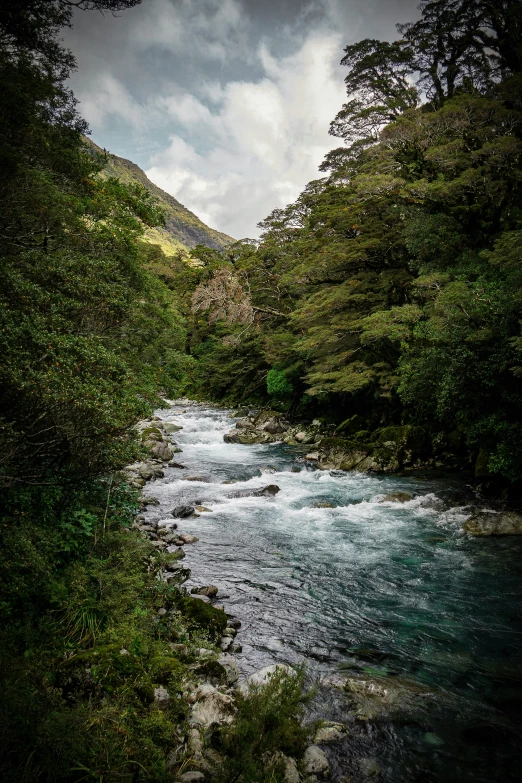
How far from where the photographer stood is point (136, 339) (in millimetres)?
9461

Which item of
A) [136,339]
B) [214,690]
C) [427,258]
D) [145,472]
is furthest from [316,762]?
[427,258]

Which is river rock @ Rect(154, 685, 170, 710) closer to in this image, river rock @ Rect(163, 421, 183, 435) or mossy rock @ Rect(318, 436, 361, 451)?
mossy rock @ Rect(318, 436, 361, 451)

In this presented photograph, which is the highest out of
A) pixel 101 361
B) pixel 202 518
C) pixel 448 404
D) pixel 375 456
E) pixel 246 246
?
pixel 246 246

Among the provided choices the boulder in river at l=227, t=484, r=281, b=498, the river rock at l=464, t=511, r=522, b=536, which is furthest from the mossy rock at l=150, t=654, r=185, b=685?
the boulder in river at l=227, t=484, r=281, b=498

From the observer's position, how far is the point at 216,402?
38500mm

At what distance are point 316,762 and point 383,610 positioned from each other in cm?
340

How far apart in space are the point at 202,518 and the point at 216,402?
27.5 meters

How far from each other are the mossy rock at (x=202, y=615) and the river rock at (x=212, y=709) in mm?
1509

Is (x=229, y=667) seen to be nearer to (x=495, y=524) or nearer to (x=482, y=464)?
(x=495, y=524)

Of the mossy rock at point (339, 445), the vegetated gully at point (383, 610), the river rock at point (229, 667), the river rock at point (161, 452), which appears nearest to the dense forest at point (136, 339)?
the river rock at point (229, 667)

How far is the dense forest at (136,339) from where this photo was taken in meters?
3.83

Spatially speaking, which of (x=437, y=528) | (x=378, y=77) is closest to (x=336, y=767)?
(x=437, y=528)

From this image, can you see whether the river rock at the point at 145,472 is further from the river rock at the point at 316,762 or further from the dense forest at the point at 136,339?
the river rock at the point at 316,762

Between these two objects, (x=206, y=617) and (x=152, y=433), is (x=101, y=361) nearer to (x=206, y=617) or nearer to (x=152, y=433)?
(x=206, y=617)
